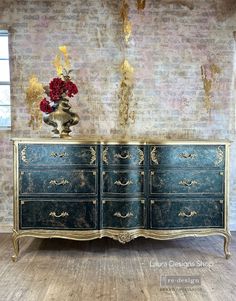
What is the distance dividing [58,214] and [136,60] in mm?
2001

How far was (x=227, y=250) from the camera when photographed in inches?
126

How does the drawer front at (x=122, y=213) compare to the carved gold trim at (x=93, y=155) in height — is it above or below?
below

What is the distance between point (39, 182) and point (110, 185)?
A: 2.11ft

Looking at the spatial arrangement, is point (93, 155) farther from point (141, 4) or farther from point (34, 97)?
point (141, 4)

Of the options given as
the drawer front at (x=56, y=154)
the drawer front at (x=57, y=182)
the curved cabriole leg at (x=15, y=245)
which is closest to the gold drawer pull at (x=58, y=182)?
the drawer front at (x=57, y=182)

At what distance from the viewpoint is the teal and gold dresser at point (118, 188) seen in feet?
10.1

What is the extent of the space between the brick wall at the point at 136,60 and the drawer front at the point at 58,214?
104cm

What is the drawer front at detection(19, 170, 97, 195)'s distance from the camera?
10.1 ft

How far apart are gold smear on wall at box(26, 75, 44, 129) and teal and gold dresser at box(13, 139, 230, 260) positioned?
3.20ft

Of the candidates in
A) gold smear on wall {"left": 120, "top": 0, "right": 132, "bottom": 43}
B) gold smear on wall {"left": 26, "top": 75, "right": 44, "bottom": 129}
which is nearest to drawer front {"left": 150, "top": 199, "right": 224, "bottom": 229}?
gold smear on wall {"left": 26, "top": 75, "right": 44, "bottom": 129}

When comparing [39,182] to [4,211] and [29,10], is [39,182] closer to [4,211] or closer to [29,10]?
[4,211]

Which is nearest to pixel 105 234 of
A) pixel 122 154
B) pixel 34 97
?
pixel 122 154

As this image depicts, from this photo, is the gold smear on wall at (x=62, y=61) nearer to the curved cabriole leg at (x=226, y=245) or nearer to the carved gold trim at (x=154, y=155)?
the carved gold trim at (x=154, y=155)

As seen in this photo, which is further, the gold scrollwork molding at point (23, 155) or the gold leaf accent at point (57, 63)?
the gold leaf accent at point (57, 63)
